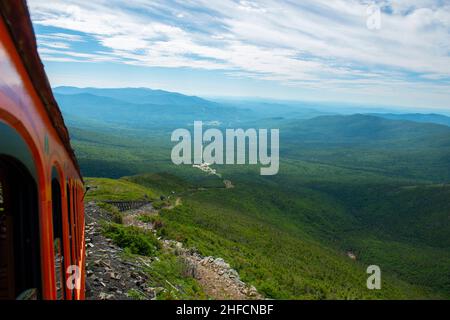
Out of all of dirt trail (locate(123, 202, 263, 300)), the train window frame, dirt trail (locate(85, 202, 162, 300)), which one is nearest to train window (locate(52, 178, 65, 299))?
the train window frame

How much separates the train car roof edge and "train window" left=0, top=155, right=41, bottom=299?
2.41 feet

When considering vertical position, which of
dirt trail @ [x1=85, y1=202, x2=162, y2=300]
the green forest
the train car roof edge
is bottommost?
the green forest

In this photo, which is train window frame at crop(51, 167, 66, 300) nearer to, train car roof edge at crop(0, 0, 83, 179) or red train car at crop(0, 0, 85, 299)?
red train car at crop(0, 0, 85, 299)

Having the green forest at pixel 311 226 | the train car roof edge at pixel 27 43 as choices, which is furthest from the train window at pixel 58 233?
the green forest at pixel 311 226

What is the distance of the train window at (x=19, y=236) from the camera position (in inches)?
129

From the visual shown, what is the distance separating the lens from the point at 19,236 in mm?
3344

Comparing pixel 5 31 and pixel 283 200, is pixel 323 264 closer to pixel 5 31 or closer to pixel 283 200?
pixel 5 31

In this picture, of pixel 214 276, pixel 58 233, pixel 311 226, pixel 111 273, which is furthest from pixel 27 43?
pixel 311 226

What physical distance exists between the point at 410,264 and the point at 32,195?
5393cm

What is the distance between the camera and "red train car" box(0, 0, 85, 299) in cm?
252

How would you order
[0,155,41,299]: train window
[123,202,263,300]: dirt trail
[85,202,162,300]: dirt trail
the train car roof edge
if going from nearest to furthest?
the train car roof edge → [0,155,41,299]: train window → [85,202,162,300]: dirt trail → [123,202,263,300]: dirt trail

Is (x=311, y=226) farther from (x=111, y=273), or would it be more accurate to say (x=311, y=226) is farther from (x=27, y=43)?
(x=27, y=43)

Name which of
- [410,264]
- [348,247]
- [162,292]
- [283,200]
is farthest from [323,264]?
[283,200]
